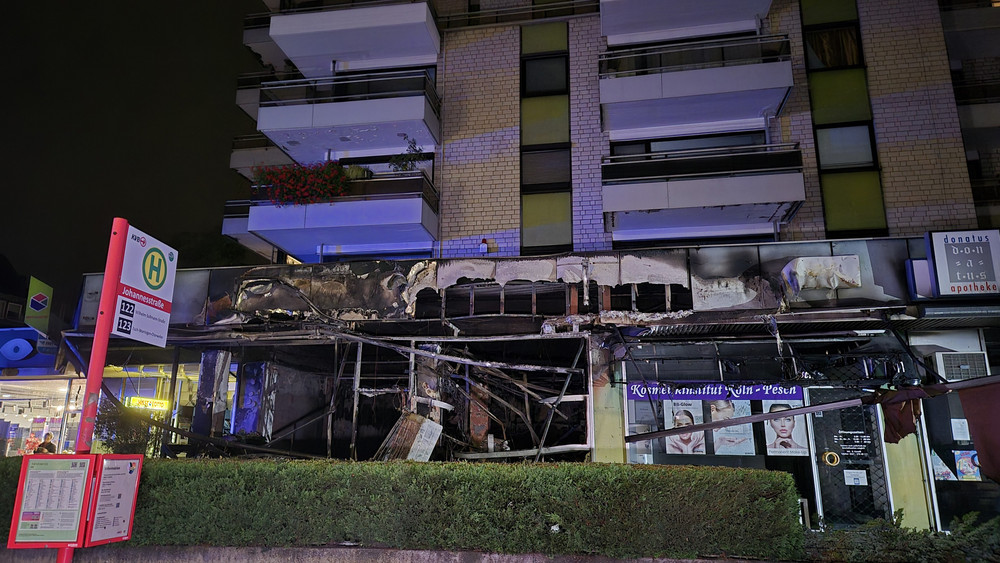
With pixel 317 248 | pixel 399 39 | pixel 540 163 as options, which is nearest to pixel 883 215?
pixel 540 163

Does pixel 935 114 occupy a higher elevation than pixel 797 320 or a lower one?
higher

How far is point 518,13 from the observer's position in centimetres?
1923

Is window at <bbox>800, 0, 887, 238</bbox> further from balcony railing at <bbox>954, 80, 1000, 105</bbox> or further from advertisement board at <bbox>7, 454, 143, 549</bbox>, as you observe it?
advertisement board at <bbox>7, 454, 143, 549</bbox>

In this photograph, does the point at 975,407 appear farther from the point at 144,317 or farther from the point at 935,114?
the point at 935,114

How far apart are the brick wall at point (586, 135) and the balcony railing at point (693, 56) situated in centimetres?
90

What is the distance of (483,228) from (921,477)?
457 inches

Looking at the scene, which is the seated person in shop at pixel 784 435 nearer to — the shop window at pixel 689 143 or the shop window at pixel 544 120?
the shop window at pixel 689 143

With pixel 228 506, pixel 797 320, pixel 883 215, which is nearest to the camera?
pixel 228 506

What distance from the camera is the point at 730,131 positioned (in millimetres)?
17516

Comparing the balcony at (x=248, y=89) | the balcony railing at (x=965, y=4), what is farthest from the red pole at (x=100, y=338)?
the balcony railing at (x=965, y=4)

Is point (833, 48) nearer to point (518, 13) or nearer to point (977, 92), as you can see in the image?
point (977, 92)

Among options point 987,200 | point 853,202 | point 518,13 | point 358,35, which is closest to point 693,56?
point 518,13

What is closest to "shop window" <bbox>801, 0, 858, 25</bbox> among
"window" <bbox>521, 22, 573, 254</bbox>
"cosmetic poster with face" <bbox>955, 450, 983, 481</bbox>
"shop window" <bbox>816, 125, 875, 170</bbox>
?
"shop window" <bbox>816, 125, 875, 170</bbox>

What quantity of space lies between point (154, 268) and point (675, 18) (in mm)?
15425
